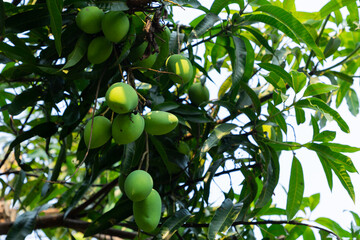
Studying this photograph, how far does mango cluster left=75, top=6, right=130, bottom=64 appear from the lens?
2.98 feet

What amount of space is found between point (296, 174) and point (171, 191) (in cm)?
38

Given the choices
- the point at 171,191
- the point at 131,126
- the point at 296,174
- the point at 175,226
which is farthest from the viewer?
the point at 171,191

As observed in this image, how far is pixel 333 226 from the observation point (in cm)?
158

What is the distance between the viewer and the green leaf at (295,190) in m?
1.17

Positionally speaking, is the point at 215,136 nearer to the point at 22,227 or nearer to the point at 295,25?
the point at 295,25

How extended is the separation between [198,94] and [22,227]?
670 mm

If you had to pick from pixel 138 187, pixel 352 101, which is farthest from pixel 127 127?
pixel 352 101

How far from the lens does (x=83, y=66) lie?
3.44 feet

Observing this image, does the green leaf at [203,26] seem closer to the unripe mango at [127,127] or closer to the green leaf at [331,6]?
the unripe mango at [127,127]

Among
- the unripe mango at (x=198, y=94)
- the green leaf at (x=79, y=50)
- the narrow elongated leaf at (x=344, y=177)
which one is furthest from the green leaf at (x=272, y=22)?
the green leaf at (x=79, y=50)

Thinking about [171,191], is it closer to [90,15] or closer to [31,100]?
[31,100]

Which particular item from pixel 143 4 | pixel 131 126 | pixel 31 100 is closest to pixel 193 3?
pixel 143 4

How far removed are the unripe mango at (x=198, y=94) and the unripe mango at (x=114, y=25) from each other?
46 cm

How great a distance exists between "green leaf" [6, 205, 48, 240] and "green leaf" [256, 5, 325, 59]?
36.3 inches
